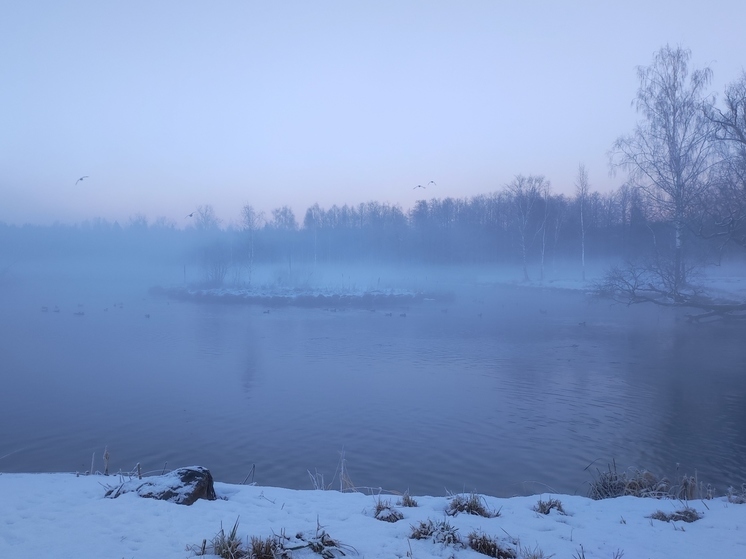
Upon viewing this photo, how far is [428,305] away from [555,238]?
2249 centimetres

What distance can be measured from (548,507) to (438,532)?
4.82 ft

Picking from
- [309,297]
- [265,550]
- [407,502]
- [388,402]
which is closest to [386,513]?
[407,502]

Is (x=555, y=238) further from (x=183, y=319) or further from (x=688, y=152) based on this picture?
(x=183, y=319)

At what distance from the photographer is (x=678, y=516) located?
4551 millimetres

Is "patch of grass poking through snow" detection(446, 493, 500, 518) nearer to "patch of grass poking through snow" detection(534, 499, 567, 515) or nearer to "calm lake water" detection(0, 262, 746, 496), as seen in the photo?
"patch of grass poking through snow" detection(534, 499, 567, 515)

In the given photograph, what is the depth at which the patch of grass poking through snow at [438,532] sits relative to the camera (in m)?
3.77

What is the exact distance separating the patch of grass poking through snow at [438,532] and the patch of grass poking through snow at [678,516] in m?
1.91

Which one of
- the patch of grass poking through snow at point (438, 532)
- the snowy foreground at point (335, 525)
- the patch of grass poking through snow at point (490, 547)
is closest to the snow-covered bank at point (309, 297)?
the snowy foreground at point (335, 525)

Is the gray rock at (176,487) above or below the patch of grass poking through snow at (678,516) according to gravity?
above

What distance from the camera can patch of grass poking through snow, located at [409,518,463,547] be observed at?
148 inches

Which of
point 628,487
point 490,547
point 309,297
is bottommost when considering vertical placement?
point 628,487

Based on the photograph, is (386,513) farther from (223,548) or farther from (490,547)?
(223,548)

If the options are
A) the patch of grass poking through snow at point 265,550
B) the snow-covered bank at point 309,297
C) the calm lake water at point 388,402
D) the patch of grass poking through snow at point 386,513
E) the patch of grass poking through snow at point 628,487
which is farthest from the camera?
the snow-covered bank at point 309,297

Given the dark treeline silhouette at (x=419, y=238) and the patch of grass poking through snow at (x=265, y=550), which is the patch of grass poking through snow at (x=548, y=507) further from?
the dark treeline silhouette at (x=419, y=238)
